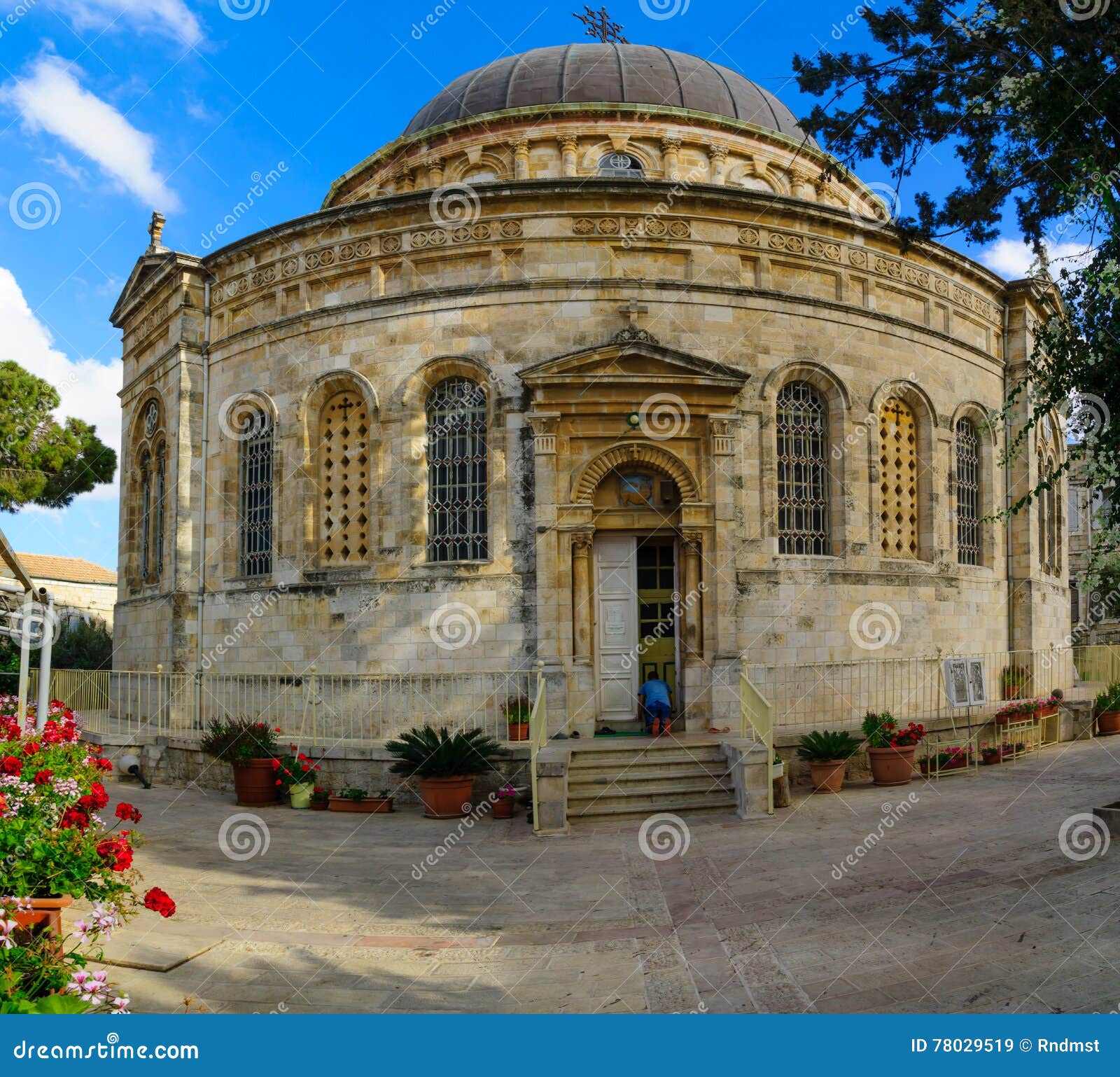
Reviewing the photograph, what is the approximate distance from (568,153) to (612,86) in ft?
7.80

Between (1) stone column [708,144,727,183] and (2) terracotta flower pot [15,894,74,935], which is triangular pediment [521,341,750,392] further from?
(2) terracotta flower pot [15,894,74,935]

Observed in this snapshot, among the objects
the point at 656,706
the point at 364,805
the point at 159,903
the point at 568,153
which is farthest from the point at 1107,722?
the point at 159,903

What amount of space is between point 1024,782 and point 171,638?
533 inches

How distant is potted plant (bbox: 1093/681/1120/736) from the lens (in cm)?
1712

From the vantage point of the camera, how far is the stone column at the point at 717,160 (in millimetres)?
18609

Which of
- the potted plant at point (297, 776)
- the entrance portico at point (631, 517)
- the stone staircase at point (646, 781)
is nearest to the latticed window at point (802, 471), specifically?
the entrance portico at point (631, 517)

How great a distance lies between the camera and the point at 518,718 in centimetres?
1281

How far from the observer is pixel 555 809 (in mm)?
10383

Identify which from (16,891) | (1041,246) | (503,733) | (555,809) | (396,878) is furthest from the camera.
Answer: (503,733)

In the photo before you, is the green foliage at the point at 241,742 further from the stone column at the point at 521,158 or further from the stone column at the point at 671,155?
the stone column at the point at 671,155

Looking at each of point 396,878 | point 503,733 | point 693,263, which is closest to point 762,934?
point 396,878

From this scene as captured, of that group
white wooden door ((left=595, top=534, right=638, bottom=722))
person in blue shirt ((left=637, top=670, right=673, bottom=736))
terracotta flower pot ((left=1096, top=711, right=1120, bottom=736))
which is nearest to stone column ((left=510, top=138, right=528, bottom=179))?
white wooden door ((left=595, top=534, right=638, bottom=722))

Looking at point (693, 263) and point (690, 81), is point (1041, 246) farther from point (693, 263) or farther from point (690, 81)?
point (690, 81)

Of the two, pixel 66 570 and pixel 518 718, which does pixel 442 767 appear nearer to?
pixel 518 718
